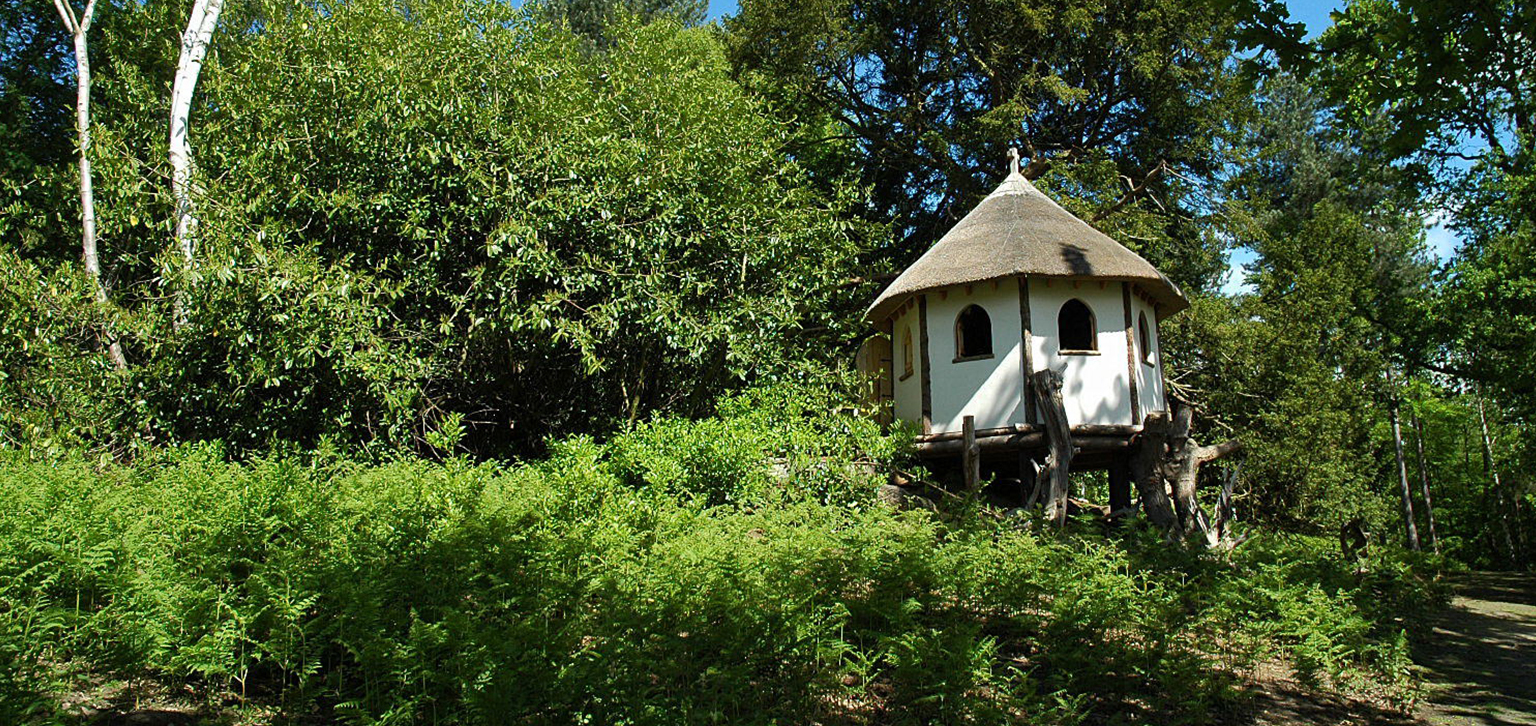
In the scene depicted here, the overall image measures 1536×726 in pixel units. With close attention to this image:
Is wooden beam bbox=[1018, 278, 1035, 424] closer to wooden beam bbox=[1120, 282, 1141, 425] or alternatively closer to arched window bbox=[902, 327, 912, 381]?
wooden beam bbox=[1120, 282, 1141, 425]

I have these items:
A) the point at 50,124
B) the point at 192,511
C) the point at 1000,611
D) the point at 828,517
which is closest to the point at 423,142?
the point at 192,511

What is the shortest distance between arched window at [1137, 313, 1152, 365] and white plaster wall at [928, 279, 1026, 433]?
2.75 feet

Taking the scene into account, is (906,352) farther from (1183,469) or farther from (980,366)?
(1183,469)

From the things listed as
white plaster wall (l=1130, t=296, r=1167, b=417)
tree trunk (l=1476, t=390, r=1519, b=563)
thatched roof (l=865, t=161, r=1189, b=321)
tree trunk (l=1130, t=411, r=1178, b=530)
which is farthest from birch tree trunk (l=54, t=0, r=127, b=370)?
tree trunk (l=1476, t=390, r=1519, b=563)

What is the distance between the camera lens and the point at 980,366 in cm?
1337

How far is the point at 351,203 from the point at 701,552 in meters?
7.18

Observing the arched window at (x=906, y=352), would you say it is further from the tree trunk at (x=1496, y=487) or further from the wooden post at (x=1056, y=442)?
the tree trunk at (x=1496, y=487)

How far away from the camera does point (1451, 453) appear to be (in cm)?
3544

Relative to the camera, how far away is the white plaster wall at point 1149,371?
1341 cm

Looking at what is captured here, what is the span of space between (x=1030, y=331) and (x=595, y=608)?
8186 millimetres

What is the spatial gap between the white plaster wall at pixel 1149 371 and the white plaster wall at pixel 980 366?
27.0 inches

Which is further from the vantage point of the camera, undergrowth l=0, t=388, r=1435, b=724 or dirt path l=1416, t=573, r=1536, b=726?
dirt path l=1416, t=573, r=1536, b=726

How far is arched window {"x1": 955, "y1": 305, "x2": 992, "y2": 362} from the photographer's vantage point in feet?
44.7

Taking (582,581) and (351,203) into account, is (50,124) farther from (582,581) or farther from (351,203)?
(582,581)
